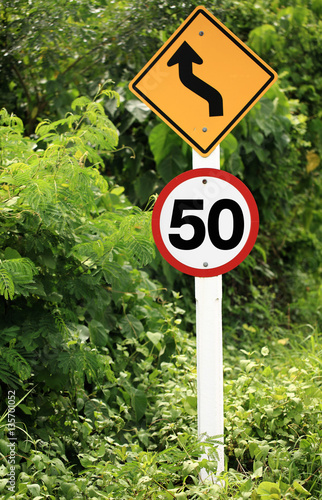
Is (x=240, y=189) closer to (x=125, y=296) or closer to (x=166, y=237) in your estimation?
(x=166, y=237)

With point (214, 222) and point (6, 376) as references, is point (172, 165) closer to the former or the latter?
point (214, 222)

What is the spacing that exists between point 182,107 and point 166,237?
61 cm

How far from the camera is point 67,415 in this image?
3404 mm

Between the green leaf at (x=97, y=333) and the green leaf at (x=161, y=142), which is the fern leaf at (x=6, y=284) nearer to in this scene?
the green leaf at (x=97, y=333)

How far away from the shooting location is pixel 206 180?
268 centimetres

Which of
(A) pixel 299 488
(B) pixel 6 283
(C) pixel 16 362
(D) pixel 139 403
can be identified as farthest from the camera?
(D) pixel 139 403

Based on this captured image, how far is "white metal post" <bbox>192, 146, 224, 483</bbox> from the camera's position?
2.68m

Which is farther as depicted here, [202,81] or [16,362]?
[16,362]

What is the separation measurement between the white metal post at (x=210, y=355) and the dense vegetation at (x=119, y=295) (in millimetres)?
82

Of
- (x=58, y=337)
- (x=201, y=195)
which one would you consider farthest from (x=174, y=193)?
(x=58, y=337)

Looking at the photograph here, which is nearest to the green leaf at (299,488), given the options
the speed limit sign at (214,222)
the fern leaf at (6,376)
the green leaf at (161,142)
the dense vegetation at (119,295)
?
the dense vegetation at (119,295)

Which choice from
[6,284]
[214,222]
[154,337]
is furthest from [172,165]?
[6,284]

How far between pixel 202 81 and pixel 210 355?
126 centimetres

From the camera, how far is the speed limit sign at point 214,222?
2.68 meters
